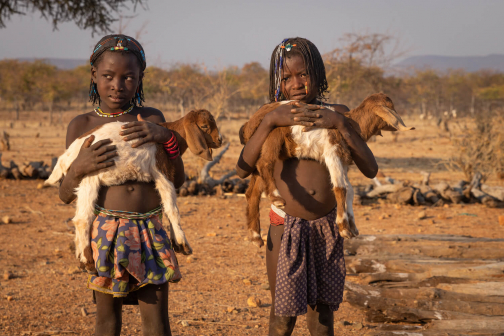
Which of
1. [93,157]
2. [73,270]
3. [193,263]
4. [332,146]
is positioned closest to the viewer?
[93,157]

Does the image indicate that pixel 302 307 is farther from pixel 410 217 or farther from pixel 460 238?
pixel 410 217

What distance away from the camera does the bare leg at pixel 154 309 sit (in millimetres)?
2164

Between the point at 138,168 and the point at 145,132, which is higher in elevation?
the point at 145,132

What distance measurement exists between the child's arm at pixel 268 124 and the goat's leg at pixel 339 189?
228 mm

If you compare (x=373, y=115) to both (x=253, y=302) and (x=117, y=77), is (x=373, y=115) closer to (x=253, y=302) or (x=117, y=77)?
(x=117, y=77)

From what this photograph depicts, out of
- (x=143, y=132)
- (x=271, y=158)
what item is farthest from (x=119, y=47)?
(x=271, y=158)

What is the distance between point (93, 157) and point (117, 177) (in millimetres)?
146

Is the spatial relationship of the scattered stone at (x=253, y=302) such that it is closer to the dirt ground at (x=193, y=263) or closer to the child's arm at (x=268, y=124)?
the dirt ground at (x=193, y=263)

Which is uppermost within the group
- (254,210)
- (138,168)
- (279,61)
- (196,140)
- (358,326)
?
(279,61)

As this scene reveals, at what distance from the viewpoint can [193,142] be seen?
2193mm

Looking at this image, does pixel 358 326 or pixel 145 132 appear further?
pixel 358 326

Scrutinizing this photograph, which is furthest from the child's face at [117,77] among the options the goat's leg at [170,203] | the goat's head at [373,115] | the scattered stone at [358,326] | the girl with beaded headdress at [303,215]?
the scattered stone at [358,326]

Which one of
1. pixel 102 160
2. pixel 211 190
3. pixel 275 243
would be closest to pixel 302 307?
pixel 275 243

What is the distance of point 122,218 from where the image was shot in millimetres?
2172
